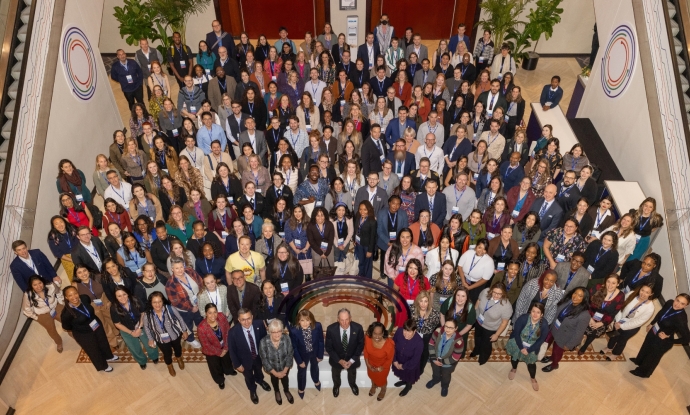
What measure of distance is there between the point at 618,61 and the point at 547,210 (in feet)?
13.3

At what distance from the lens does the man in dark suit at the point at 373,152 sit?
8.18 m

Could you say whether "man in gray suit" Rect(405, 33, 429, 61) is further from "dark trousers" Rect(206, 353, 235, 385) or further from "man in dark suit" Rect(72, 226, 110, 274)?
"dark trousers" Rect(206, 353, 235, 385)

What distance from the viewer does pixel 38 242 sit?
7762 millimetres

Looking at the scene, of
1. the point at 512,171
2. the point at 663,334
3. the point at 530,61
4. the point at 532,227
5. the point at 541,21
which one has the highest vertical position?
the point at 541,21

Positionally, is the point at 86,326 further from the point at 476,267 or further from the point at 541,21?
the point at 541,21

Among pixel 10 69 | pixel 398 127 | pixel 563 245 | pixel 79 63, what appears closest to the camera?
pixel 563 245

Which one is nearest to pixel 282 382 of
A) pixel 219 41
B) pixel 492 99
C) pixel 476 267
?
pixel 476 267

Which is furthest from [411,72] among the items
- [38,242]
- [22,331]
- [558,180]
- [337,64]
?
[22,331]

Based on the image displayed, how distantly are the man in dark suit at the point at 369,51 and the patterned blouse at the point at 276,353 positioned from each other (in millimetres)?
6367

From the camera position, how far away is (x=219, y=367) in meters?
6.36

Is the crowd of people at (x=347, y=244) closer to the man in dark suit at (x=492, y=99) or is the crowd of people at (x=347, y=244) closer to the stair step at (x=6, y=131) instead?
the man in dark suit at (x=492, y=99)

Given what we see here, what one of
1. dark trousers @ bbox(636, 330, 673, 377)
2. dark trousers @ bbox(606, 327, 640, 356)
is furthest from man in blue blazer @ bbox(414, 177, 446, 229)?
dark trousers @ bbox(636, 330, 673, 377)

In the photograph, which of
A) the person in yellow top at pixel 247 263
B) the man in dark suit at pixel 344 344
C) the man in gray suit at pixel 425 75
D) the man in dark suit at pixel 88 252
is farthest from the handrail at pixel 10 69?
the man in gray suit at pixel 425 75

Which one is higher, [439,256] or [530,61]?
[530,61]
